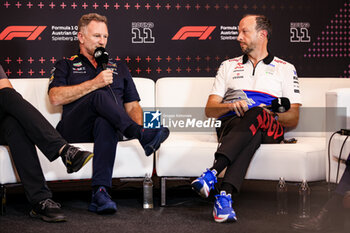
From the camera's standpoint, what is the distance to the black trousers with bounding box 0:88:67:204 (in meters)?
2.58

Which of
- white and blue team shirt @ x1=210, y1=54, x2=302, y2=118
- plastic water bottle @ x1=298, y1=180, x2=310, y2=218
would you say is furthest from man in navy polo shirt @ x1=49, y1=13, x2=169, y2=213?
plastic water bottle @ x1=298, y1=180, x2=310, y2=218

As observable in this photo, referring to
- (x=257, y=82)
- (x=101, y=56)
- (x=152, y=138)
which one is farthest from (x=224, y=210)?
(x=101, y=56)

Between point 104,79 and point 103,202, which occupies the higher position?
point 104,79

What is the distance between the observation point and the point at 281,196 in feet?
9.33

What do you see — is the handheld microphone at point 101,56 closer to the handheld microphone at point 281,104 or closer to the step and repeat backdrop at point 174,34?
the handheld microphone at point 281,104

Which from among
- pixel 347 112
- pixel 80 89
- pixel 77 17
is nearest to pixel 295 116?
pixel 347 112

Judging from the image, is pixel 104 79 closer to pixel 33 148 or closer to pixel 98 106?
pixel 98 106

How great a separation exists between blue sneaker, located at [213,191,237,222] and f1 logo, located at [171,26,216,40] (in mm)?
2164

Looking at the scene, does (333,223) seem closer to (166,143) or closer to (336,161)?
(336,161)

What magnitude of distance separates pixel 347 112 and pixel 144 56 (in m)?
2.12

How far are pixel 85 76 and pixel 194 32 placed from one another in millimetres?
1467

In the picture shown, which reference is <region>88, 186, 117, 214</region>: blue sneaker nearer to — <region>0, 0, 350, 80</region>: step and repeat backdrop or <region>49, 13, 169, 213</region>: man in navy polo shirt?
<region>49, 13, 169, 213</region>: man in navy polo shirt

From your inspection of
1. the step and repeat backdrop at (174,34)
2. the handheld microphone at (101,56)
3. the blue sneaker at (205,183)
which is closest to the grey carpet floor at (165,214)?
the blue sneaker at (205,183)

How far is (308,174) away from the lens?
2.80 m
